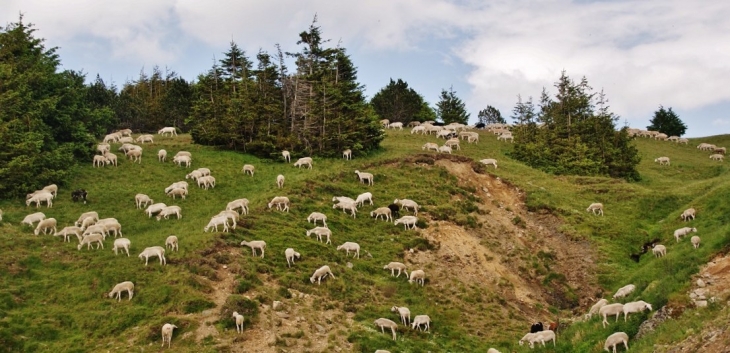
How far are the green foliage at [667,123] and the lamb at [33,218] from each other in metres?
103

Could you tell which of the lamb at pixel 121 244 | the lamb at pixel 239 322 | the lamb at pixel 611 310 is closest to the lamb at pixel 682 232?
the lamb at pixel 611 310

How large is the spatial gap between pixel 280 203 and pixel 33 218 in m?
14.4

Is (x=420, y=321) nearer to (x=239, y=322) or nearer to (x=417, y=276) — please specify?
(x=417, y=276)

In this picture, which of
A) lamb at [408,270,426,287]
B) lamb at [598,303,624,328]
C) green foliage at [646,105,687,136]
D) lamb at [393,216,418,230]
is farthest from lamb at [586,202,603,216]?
green foliage at [646,105,687,136]

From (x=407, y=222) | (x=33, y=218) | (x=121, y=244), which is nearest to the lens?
(x=121, y=244)

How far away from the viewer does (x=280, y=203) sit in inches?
1428

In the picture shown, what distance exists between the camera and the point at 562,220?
42500 mm

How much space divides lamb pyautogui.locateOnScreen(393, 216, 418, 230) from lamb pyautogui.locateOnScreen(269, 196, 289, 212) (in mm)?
7476

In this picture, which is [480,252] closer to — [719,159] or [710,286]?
[710,286]

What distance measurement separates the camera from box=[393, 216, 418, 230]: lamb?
3781 cm

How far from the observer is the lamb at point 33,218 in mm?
32344

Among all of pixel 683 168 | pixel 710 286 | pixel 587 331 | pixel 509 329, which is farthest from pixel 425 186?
pixel 683 168

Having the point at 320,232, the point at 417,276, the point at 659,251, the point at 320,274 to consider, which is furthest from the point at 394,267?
the point at 659,251

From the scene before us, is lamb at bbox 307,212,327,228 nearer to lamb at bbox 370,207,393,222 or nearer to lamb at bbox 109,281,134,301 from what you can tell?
lamb at bbox 370,207,393,222
